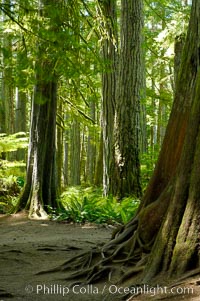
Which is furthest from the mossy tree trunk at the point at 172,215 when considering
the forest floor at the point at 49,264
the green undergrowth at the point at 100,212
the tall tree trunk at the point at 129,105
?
the tall tree trunk at the point at 129,105

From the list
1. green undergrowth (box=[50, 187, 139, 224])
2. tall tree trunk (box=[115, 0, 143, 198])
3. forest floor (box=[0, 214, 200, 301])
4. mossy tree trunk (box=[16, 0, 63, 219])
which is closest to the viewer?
forest floor (box=[0, 214, 200, 301])

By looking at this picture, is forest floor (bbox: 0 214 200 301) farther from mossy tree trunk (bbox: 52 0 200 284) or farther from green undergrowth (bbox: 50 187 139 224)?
green undergrowth (bbox: 50 187 139 224)

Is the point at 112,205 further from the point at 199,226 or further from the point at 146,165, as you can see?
the point at 199,226

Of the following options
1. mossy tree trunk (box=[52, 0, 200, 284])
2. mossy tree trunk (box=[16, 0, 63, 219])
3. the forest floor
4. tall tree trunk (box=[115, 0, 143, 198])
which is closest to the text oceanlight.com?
the forest floor

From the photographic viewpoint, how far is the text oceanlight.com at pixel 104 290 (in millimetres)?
3769

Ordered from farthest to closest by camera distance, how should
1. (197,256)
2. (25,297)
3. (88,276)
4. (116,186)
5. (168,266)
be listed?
(116,186) → (88,276) → (25,297) → (168,266) → (197,256)

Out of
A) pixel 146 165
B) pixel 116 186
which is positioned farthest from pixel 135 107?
pixel 146 165

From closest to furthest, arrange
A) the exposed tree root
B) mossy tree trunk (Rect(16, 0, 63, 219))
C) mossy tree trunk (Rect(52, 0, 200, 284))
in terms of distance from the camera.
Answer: mossy tree trunk (Rect(52, 0, 200, 284))
the exposed tree root
mossy tree trunk (Rect(16, 0, 63, 219))

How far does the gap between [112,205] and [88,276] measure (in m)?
6.71

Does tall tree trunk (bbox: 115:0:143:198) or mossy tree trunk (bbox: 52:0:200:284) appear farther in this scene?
tall tree trunk (bbox: 115:0:143:198)

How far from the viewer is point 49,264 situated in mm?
6535

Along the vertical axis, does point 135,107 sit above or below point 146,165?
above

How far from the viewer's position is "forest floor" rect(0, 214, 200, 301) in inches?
156

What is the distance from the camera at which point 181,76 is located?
17.7ft
